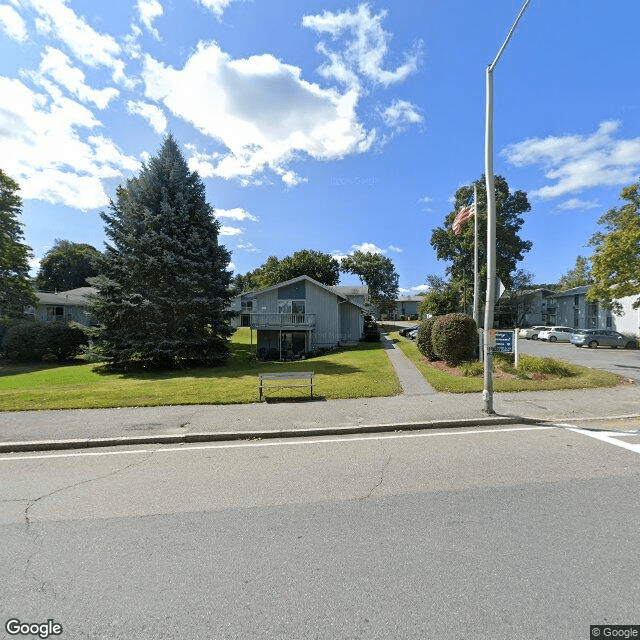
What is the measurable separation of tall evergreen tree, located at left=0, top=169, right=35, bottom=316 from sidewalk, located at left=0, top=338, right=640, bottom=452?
24235 millimetres

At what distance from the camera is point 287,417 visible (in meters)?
8.30

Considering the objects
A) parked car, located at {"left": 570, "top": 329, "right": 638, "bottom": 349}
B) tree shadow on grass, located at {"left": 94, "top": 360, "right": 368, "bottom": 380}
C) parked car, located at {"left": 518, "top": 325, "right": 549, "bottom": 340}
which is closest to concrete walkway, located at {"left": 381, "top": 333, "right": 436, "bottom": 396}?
tree shadow on grass, located at {"left": 94, "top": 360, "right": 368, "bottom": 380}

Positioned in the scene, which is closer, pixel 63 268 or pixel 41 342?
pixel 41 342

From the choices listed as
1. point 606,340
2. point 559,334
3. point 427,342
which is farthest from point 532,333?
point 427,342

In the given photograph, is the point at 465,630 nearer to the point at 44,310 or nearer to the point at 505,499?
the point at 505,499

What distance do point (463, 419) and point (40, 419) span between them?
9.80 metres

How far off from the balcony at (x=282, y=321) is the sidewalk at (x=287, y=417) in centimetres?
1796

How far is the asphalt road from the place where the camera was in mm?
2553

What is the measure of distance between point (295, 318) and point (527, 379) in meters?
18.5

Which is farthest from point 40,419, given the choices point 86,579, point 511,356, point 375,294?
point 375,294

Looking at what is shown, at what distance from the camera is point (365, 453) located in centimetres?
606

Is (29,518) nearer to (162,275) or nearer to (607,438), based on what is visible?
(607,438)

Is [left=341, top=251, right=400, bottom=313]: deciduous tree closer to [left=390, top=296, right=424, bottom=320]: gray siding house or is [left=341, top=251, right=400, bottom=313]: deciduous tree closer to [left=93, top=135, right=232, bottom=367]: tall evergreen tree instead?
[left=390, top=296, right=424, bottom=320]: gray siding house

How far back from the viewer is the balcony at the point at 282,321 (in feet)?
90.5
